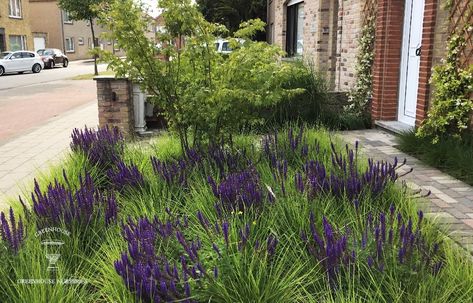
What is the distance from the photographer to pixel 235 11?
24.0 metres

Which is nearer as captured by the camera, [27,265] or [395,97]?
[27,265]

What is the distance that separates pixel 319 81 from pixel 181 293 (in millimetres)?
6394

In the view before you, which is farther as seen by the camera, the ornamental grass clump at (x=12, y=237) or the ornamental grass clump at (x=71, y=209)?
the ornamental grass clump at (x=71, y=209)

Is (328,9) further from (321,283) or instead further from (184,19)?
(321,283)

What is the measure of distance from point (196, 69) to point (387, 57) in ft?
12.9

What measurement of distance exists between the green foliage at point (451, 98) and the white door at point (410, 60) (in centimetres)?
126

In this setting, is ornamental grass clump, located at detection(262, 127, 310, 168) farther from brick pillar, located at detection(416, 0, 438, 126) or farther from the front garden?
brick pillar, located at detection(416, 0, 438, 126)

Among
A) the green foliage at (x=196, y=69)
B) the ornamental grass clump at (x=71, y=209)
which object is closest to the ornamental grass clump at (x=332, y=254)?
the ornamental grass clump at (x=71, y=209)

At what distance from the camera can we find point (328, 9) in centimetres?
1080

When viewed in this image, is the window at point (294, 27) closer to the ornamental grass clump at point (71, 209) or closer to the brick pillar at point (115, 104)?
the brick pillar at point (115, 104)

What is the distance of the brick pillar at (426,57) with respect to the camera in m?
6.39

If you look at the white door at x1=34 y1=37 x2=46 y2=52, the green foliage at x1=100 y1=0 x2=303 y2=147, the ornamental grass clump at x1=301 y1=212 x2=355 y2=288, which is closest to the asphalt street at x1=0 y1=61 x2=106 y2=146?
the green foliage at x1=100 y1=0 x2=303 y2=147

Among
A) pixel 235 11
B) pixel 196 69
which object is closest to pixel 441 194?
pixel 196 69

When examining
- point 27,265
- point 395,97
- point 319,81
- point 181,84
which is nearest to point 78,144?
point 181,84
